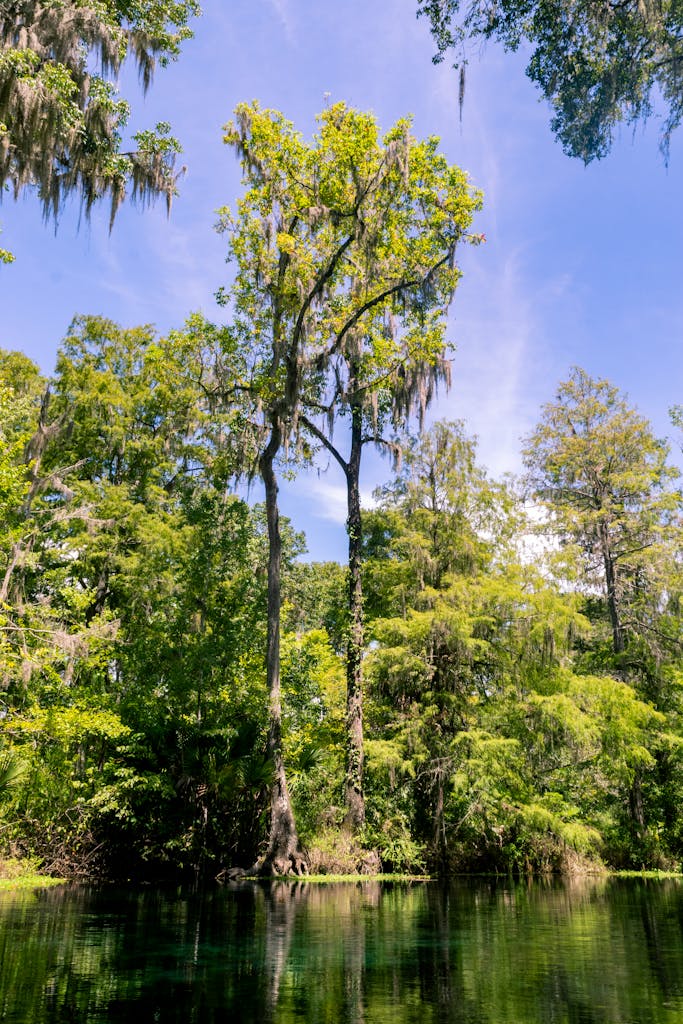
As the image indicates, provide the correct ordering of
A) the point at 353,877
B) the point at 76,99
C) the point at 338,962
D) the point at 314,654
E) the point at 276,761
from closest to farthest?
the point at 338,962
the point at 76,99
the point at 353,877
the point at 276,761
the point at 314,654

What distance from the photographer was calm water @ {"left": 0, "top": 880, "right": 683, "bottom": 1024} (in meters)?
4.15

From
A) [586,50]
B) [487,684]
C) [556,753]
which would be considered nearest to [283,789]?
[487,684]

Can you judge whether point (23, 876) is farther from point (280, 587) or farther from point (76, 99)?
point (76, 99)

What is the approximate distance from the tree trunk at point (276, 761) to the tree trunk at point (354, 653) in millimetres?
2123

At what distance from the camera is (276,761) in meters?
17.2

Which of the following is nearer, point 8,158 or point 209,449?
point 8,158

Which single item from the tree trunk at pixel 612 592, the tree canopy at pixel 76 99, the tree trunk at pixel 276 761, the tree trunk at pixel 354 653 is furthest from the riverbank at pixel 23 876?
the tree trunk at pixel 612 592

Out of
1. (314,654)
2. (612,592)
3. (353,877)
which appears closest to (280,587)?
(314,654)

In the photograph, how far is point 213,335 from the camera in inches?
815

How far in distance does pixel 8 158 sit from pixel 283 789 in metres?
13.8

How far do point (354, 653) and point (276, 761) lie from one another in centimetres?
408

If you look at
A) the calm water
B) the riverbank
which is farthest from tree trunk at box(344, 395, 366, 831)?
the calm water

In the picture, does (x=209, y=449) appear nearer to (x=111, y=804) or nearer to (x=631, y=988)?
(x=111, y=804)

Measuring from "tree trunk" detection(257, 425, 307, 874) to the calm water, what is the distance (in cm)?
527
